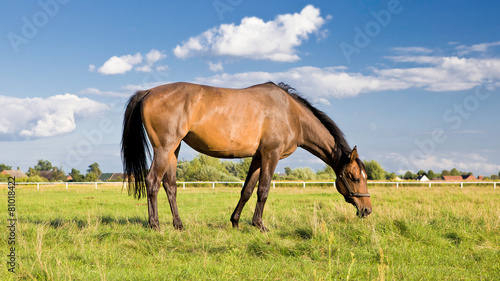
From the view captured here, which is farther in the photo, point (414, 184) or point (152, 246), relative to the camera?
point (414, 184)

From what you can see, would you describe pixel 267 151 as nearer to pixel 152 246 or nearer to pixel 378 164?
pixel 152 246

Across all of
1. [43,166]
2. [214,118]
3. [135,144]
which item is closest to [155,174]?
[135,144]

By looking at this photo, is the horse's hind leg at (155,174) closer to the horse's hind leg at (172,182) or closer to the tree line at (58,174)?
the horse's hind leg at (172,182)

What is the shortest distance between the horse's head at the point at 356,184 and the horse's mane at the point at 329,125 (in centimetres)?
25

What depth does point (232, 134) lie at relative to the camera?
6910 mm

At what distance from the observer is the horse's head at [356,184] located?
770cm

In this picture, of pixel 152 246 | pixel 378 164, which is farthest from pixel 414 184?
pixel 152 246

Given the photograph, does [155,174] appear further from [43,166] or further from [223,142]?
[43,166]

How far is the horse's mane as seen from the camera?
787cm

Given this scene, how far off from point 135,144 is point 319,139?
3650mm

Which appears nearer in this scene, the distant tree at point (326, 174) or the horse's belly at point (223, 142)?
the horse's belly at point (223, 142)

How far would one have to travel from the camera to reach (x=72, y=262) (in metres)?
4.56

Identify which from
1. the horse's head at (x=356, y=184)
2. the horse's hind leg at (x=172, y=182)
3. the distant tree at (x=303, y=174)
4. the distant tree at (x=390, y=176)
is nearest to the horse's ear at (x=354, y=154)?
the horse's head at (x=356, y=184)

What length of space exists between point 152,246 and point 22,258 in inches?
62.0
